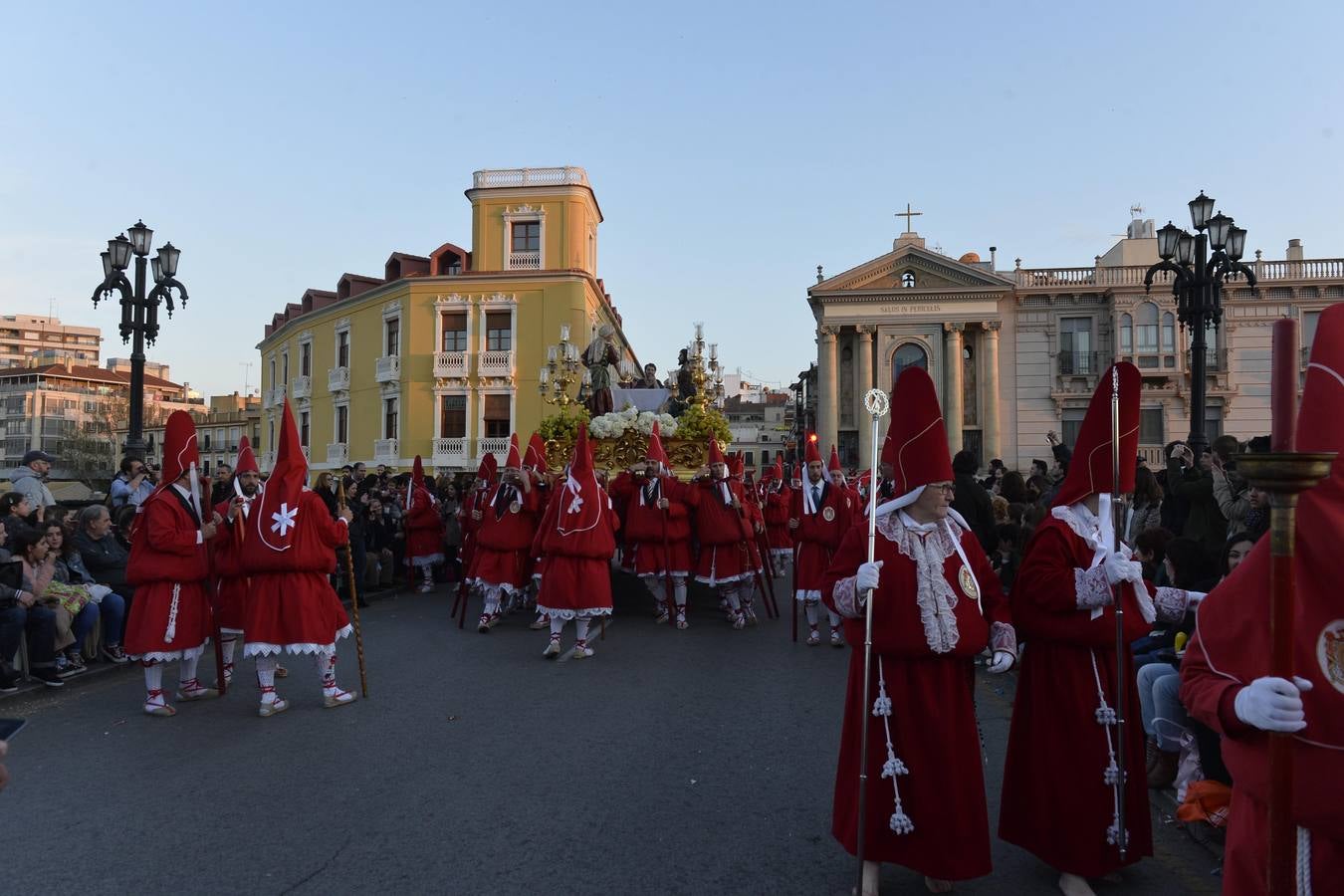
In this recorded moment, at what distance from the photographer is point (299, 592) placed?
6.89 meters

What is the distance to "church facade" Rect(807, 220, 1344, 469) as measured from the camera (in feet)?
112

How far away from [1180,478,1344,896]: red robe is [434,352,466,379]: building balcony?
33432 millimetres

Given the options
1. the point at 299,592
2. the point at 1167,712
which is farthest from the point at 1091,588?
the point at 299,592

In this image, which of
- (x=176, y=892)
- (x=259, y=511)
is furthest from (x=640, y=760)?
(x=259, y=511)

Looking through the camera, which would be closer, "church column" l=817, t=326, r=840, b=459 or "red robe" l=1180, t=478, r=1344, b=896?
"red robe" l=1180, t=478, r=1344, b=896

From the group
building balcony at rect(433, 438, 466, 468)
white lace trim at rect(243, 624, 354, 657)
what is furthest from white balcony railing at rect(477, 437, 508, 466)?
white lace trim at rect(243, 624, 354, 657)

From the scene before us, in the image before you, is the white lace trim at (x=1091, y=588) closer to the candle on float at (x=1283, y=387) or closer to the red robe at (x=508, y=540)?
the candle on float at (x=1283, y=387)

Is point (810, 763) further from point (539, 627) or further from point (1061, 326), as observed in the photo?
point (1061, 326)

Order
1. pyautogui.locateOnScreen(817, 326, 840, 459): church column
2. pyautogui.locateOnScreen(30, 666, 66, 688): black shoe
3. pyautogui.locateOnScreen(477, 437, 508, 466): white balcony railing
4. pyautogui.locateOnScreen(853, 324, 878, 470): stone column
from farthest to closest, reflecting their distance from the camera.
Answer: pyautogui.locateOnScreen(853, 324, 878, 470): stone column, pyautogui.locateOnScreen(817, 326, 840, 459): church column, pyautogui.locateOnScreen(477, 437, 508, 466): white balcony railing, pyautogui.locateOnScreen(30, 666, 66, 688): black shoe

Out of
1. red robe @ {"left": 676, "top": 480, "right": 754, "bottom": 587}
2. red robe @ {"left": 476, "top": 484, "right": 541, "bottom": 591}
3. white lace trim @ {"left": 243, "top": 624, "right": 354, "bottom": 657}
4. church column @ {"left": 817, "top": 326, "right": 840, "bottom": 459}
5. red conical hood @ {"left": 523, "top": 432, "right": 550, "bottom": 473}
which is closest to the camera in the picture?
white lace trim @ {"left": 243, "top": 624, "right": 354, "bottom": 657}

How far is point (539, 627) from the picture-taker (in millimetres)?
10961

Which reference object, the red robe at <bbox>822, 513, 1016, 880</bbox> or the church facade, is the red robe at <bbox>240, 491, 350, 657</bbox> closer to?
the red robe at <bbox>822, 513, 1016, 880</bbox>

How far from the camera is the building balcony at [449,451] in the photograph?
112 ft

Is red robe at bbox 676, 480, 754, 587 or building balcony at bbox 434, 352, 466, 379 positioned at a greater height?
building balcony at bbox 434, 352, 466, 379
